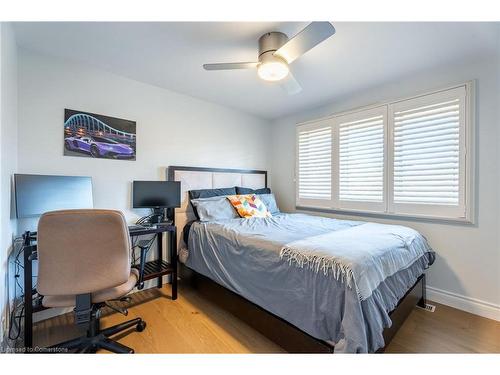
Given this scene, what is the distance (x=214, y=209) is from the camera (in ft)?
8.93

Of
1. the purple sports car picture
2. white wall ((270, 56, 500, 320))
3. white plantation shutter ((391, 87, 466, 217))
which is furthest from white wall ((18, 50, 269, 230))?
white wall ((270, 56, 500, 320))

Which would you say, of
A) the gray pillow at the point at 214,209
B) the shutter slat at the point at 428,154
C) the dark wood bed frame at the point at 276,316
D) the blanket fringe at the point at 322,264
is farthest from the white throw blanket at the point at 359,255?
the gray pillow at the point at 214,209

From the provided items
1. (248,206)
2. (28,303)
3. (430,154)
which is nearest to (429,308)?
(430,154)

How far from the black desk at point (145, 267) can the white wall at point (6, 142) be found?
0.11 metres

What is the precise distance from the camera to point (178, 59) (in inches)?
83.7

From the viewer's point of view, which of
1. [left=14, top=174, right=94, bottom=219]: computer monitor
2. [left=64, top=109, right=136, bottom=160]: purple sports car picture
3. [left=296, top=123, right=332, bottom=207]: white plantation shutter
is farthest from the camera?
[left=296, top=123, right=332, bottom=207]: white plantation shutter

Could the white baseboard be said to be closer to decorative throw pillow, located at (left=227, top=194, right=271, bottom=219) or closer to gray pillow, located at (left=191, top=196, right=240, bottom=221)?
decorative throw pillow, located at (left=227, top=194, right=271, bottom=219)

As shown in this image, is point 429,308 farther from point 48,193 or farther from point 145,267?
point 48,193

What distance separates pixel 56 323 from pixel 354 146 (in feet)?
11.9

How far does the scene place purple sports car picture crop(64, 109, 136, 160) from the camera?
7.09ft

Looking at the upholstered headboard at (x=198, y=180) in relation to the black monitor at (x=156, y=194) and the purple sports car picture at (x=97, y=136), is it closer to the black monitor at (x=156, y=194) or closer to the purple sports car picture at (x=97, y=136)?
the black monitor at (x=156, y=194)

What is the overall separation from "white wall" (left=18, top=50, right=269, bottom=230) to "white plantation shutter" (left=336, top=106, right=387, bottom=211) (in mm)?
1521

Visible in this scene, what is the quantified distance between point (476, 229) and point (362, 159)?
126 centimetres
